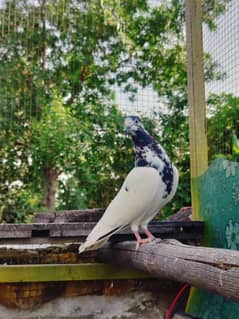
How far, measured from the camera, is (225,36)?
6.17ft

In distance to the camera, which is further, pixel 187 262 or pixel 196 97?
pixel 196 97

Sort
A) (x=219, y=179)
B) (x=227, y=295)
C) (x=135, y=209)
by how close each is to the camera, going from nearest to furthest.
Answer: (x=227, y=295) → (x=135, y=209) → (x=219, y=179)

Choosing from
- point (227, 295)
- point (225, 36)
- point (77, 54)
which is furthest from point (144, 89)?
point (227, 295)

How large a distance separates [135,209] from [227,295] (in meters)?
0.50

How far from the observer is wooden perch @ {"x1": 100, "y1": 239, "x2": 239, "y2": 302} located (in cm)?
95

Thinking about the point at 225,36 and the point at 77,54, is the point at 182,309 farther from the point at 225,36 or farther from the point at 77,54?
the point at 77,54

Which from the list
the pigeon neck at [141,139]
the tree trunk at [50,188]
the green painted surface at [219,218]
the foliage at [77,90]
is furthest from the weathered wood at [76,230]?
the tree trunk at [50,188]

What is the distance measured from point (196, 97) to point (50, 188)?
1490mm

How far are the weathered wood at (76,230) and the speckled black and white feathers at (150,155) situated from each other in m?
0.24

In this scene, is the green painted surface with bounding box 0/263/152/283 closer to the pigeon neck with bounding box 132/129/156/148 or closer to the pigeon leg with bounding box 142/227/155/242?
the pigeon leg with bounding box 142/227/155/242

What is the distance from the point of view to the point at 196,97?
184 cm

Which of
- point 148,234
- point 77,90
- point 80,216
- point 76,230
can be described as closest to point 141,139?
point 148,234

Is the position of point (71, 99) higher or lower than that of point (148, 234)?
higher

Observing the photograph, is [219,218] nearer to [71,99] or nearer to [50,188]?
[50,188]
